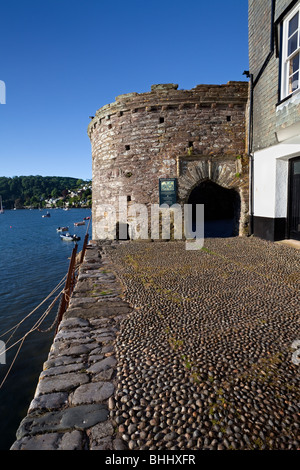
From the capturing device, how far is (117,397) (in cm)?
222

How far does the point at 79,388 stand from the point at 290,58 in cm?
982

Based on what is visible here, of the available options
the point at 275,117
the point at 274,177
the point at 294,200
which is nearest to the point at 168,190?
the point at 274,177

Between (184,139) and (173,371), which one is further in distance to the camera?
(184,139)

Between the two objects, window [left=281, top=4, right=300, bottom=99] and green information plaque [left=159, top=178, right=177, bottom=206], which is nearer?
window [left=281, top=4, right=300, bottom=99]

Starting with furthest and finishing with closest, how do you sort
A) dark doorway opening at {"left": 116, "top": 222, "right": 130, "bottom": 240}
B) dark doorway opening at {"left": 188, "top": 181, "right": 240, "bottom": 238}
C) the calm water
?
dark doorway opening at {"left": 188, "top": 181, "right": 240, "bottom": 238} → dark doorway opening at {"left": 116, "top": 222, "right": 130, "bottom": 240} → the calm water

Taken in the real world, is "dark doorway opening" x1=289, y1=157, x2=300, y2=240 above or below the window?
below

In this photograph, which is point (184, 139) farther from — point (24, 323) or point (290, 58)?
point (24, 323)

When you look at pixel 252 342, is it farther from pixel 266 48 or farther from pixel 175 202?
pixel 266 48

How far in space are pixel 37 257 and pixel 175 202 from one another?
15.7 m

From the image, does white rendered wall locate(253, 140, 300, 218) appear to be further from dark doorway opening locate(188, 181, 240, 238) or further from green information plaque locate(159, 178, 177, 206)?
dark doorway opening locate(188, 181, 240, 238)

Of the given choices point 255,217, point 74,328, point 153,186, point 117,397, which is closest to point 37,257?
point 153,186

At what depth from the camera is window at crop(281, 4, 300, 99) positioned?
760 cm

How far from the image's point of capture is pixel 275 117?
8.43 metres

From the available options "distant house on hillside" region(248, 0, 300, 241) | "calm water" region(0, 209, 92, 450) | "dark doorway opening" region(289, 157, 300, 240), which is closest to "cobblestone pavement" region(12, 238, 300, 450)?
"calm water" region(0, 209, 92, 450)
